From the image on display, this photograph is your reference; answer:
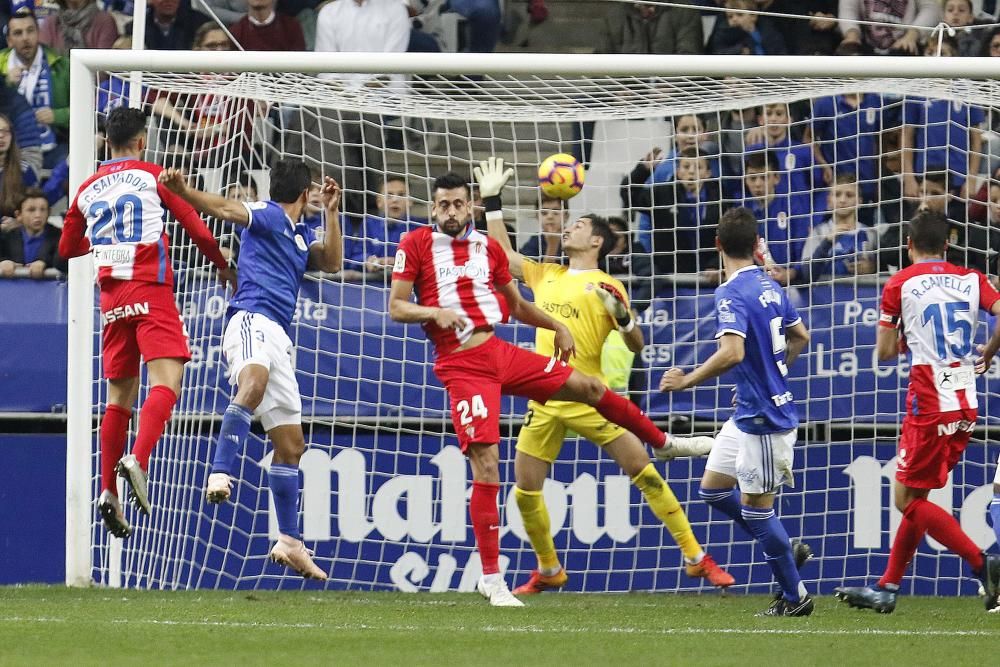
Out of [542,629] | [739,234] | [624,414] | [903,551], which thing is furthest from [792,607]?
[739,234]

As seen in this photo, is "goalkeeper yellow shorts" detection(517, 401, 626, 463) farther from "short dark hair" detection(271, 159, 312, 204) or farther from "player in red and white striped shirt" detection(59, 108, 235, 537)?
"player in red and white striped shirt" detection(59, 108, 235, 537)

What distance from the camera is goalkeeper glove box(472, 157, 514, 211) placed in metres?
7.73

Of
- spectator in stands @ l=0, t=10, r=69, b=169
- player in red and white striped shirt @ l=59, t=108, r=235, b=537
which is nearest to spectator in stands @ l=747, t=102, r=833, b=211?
player in red and white striped shirt @ l=59, t=108, r=235, b=537

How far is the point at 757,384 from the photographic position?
683 cm

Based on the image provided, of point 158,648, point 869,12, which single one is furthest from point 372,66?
point 869,12

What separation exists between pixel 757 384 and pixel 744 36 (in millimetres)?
5644

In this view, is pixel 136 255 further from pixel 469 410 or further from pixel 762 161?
pixel 762 161

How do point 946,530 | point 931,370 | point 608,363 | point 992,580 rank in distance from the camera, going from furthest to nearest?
point 608,363
point 931,370
point 946,530
point 992,580

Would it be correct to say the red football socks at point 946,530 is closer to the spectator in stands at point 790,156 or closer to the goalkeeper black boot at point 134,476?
the spectator in stands at point 790,156

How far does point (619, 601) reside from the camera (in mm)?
8023

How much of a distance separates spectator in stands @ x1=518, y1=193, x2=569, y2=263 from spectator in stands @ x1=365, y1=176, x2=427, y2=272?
0.81 metres

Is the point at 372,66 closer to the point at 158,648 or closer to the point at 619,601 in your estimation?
the point at 619,601

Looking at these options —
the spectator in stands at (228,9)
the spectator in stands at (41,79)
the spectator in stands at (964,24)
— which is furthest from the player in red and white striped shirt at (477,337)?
the spectator in stands at (964,24)

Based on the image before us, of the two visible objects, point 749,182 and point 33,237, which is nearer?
point 749,182
